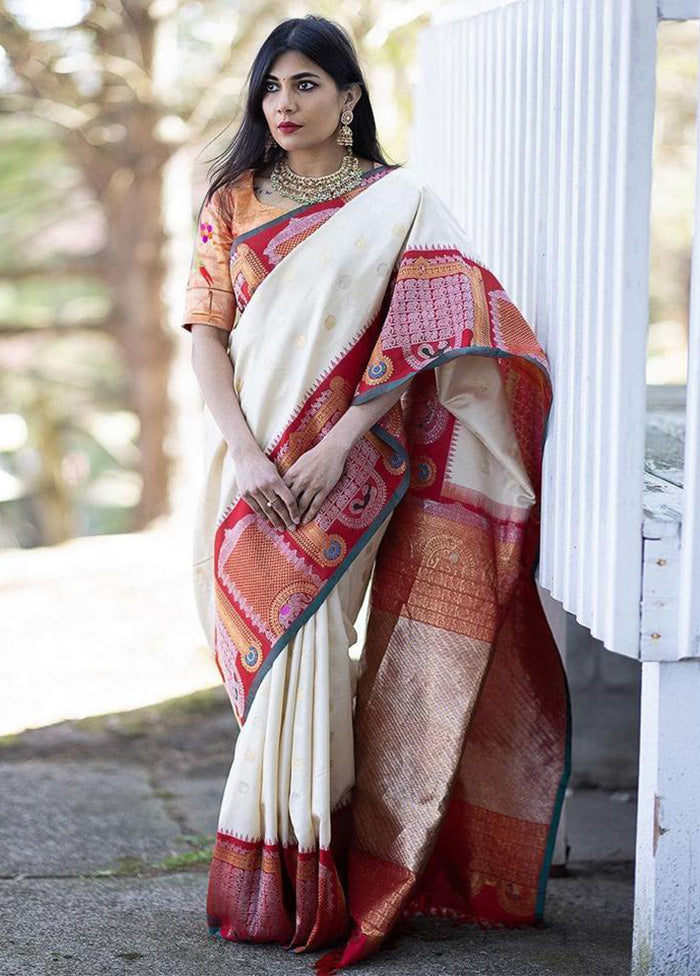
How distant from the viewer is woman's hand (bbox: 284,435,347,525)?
2266 mm

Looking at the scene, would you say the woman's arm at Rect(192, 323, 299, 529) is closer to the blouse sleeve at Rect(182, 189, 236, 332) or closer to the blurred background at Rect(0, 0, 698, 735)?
the blouse sleeve at Rect(182, 189, 236, 332)

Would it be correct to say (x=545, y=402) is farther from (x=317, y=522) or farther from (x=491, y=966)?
(x=491, y=966)

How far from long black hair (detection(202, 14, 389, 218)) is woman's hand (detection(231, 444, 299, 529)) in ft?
1.76

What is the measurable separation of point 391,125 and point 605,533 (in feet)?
15.6

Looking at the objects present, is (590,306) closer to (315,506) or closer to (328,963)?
(315,506)

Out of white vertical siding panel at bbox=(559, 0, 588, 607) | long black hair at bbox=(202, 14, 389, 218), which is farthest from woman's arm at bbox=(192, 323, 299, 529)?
white vertical siding panel at bbox=(559, 0, 588, 607)

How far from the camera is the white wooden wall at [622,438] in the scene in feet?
6.12

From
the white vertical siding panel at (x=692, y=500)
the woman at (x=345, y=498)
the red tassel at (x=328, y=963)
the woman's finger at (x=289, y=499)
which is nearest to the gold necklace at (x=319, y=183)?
the woman at (x=345, y=498)

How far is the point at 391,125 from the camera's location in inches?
249

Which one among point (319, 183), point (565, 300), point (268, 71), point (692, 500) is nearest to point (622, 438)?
point (692, 500)

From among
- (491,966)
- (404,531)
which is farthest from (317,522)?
(491,966)

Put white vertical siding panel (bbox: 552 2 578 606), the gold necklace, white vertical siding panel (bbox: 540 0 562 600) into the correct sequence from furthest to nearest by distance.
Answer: the gold necklace < white vertical siding panel (bbox: 540 0 562 600) < white vertical siding panel (bbox: 552 2 578 606)

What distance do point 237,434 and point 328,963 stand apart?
3.18 ft

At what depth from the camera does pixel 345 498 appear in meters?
2.33
